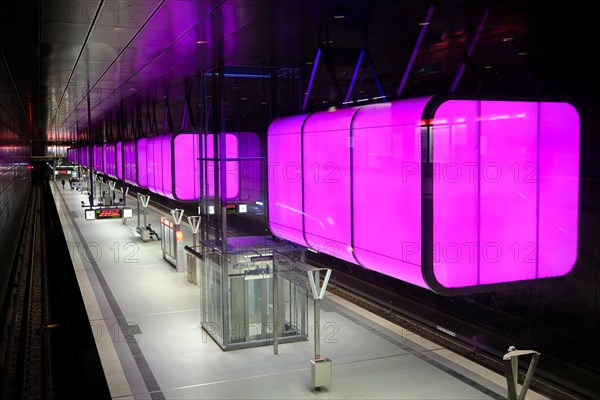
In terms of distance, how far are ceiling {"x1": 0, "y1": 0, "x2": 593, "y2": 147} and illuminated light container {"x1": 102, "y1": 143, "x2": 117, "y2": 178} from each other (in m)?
10.7

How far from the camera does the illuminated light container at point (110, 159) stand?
22172mm

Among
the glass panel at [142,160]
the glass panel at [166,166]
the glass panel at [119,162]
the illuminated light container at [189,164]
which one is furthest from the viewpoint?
the glass panel at [119,162]

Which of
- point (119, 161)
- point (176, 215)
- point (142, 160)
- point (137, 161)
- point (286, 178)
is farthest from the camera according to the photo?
point (119, 161)

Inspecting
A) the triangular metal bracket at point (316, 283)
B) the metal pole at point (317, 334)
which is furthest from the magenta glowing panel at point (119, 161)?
the metal pole at point (317, 334)

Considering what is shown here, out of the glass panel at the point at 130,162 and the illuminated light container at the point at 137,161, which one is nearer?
the illuminated light container at the point at 137,161

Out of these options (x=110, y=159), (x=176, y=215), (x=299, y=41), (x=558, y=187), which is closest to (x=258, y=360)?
(x=299, y=41)

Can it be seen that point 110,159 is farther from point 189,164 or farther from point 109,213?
point 189,164

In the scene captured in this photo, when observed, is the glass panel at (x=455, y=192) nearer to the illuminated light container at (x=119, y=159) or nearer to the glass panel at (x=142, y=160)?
the glass panel at (x=142, y=160)

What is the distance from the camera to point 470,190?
4172mm

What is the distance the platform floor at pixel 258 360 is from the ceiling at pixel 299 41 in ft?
12.0

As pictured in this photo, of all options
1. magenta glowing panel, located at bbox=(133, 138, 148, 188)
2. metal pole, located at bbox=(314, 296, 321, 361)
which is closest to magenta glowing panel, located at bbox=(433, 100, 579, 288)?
metal pole, located at bbox=(314, 296, 321, 361)

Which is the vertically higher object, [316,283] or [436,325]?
[316,283]

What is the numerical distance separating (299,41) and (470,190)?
3856mm

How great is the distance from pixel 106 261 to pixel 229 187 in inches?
282
